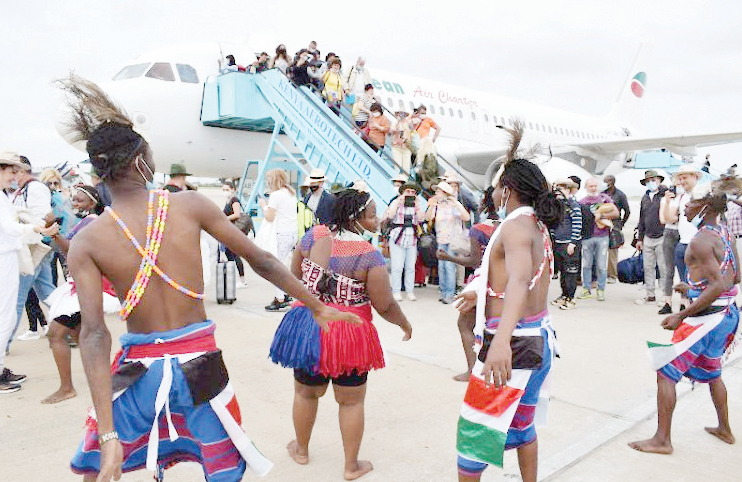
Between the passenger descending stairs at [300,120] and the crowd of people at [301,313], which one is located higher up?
the passenger descending stairs at [300,120]

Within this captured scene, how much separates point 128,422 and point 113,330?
4451 mm

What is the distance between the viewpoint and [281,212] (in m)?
7.08

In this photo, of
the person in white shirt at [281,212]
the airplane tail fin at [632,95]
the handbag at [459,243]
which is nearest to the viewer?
the person in white shirt at [281,212]

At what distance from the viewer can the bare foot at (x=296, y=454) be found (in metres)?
3.01

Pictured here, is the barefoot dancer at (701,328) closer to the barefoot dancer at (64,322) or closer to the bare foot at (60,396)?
the barefoot dancer at (64,322)

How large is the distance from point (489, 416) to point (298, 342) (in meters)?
1.01

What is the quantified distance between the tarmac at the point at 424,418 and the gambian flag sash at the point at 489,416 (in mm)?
787

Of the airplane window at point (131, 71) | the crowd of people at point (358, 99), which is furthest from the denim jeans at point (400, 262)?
the airplane window at point (131, 71)

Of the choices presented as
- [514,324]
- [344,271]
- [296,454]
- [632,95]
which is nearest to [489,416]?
[514,324]

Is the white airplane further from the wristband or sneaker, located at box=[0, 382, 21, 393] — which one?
the wristband

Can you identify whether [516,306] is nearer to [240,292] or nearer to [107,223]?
[107,223]

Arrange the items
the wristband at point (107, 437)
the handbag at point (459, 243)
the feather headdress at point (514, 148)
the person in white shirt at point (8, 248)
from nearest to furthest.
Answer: the wristband at point (107, 437)
the feather headdress at point (514, 148)
the person in white shirt at point (8, 248)
the handbag at point (459, 243)

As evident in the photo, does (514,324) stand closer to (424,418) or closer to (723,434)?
(424,418)

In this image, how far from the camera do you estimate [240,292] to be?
8.09 metres
